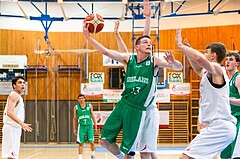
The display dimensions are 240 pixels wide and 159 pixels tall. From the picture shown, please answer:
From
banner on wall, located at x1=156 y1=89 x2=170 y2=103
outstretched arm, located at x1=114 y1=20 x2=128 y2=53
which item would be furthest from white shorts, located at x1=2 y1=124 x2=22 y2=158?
banner on wall, located at x1=156 y1=89 x2=170 y2=103

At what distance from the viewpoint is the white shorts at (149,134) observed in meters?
6.25

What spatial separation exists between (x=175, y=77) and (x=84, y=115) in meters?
7.21

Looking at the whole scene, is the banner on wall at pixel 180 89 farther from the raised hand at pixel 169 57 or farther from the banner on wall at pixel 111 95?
the raised hand at pixel 169 57

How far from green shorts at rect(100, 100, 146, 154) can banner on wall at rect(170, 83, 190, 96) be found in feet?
43.3

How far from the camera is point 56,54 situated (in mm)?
19609

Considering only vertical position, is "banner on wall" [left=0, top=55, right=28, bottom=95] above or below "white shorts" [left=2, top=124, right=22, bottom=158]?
above

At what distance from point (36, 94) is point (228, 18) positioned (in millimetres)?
9288

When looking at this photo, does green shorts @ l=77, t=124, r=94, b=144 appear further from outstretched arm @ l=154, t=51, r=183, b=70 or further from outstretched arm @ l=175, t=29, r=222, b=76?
outstretched arm @ l=175, t=29, r=222, b=76

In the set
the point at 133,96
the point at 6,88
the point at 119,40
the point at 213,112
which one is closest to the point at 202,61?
the point at 213,112

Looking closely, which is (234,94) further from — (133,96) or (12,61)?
(12,61)

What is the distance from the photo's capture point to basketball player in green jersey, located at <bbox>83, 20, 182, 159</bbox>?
20.0 feet

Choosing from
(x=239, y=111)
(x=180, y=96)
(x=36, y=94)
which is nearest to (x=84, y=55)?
(x=36, y=94)

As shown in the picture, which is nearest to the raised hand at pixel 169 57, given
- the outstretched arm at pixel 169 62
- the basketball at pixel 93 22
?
the outstretched arm at pixel 169 62

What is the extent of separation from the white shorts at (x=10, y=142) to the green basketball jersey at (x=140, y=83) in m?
2.55
